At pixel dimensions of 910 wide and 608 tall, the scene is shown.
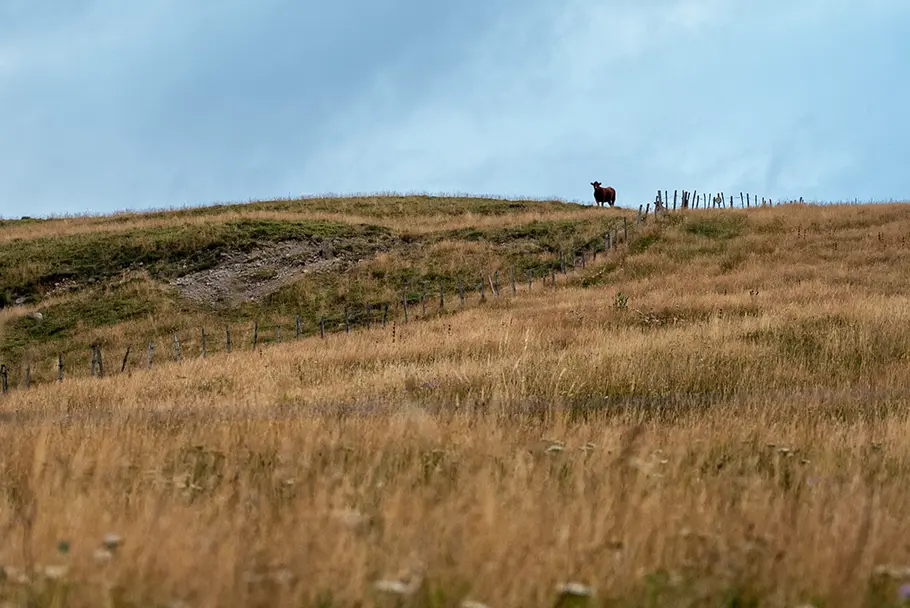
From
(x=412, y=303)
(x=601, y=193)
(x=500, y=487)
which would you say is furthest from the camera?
(x=601, y=193)

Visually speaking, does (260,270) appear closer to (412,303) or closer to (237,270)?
(237,270)

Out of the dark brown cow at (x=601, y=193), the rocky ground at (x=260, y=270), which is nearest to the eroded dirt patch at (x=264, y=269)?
the rocky ground at (x=260, y=270)

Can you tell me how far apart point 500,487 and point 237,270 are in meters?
35.0

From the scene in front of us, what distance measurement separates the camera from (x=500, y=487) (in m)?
4.79

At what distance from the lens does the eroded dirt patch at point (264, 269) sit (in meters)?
35.8

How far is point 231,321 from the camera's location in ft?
107

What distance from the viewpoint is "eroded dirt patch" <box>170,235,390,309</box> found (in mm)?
35781

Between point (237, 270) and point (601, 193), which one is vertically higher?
point (601, 193)

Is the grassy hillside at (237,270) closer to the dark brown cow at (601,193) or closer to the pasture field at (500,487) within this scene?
the dark brown cow at (601,193)

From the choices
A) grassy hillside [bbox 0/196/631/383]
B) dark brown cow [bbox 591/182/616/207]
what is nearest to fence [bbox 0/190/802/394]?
grassy hillside [bbox 0/196/631/383]

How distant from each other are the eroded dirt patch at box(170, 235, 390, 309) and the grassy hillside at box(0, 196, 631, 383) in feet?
0.21

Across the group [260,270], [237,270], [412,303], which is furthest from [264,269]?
[412,303]

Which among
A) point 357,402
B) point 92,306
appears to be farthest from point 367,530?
point 92,306

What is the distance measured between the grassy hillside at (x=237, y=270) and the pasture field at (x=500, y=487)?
61.2 ft
